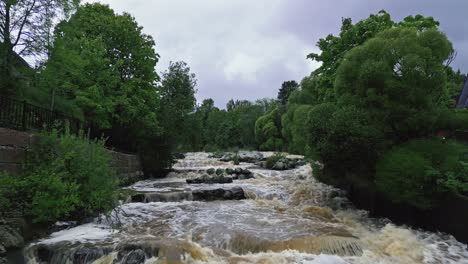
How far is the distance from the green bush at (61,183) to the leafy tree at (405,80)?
28.0ft

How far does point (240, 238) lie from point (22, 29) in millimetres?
9568

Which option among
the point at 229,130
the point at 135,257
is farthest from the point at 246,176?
the point at 229,130

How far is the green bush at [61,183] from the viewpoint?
7590mm

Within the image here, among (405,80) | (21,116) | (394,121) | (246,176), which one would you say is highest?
(405,80)

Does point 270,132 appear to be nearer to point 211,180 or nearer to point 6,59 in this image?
point 211,180

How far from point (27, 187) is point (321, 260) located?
262 inches

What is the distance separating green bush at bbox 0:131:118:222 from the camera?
759 cm

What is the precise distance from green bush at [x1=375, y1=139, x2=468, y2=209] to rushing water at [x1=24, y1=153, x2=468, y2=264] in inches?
38.2

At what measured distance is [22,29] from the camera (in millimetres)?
10969

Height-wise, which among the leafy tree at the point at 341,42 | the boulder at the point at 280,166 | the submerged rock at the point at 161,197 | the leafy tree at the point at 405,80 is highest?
the leafy tree at the point at 341,42

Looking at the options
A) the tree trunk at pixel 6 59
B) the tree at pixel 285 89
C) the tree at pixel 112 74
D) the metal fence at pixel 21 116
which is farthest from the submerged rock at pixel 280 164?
the tree at pixel 285 89

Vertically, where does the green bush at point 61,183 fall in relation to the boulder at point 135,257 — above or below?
above

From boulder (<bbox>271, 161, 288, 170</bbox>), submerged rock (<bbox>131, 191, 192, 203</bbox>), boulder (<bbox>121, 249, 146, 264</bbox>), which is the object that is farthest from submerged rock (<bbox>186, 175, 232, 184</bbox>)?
boulder (<bbox>121, 249, 146, 264</bbox>)

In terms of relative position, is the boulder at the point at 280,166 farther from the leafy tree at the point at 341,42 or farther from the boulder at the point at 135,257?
the boulder at the point at 135,257
